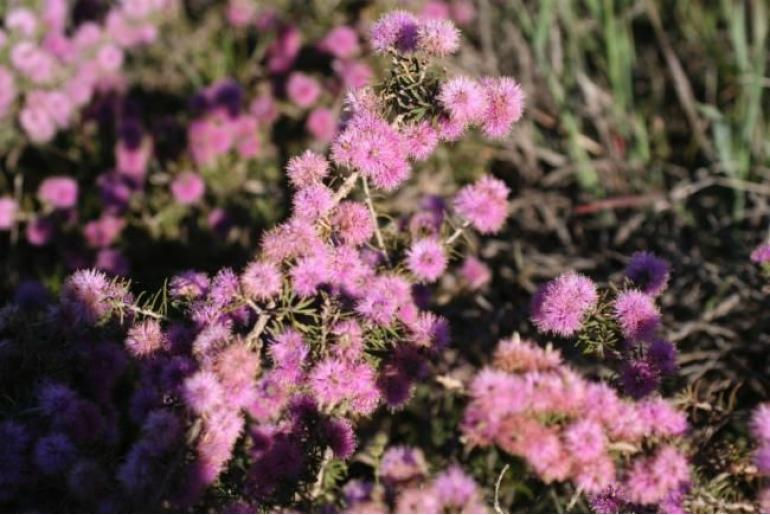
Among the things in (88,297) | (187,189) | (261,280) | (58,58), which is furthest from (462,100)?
(58,58)

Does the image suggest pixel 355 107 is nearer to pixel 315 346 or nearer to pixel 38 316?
pixel 315 346

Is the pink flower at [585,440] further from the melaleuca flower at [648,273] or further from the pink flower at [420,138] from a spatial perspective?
the pink flower at [420,138]

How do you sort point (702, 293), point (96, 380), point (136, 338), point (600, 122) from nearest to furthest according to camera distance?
point (136, 338)
point (96, 380)
point (702, 293)
point (600, 122)

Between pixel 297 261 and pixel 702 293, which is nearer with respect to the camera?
pixel 297 261

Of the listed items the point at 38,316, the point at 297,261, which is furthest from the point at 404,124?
the point at 38,316

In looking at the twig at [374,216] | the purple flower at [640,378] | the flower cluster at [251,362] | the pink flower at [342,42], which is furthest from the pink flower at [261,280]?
the pink flower at [342,42]

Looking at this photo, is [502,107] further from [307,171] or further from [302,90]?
[302,90]
